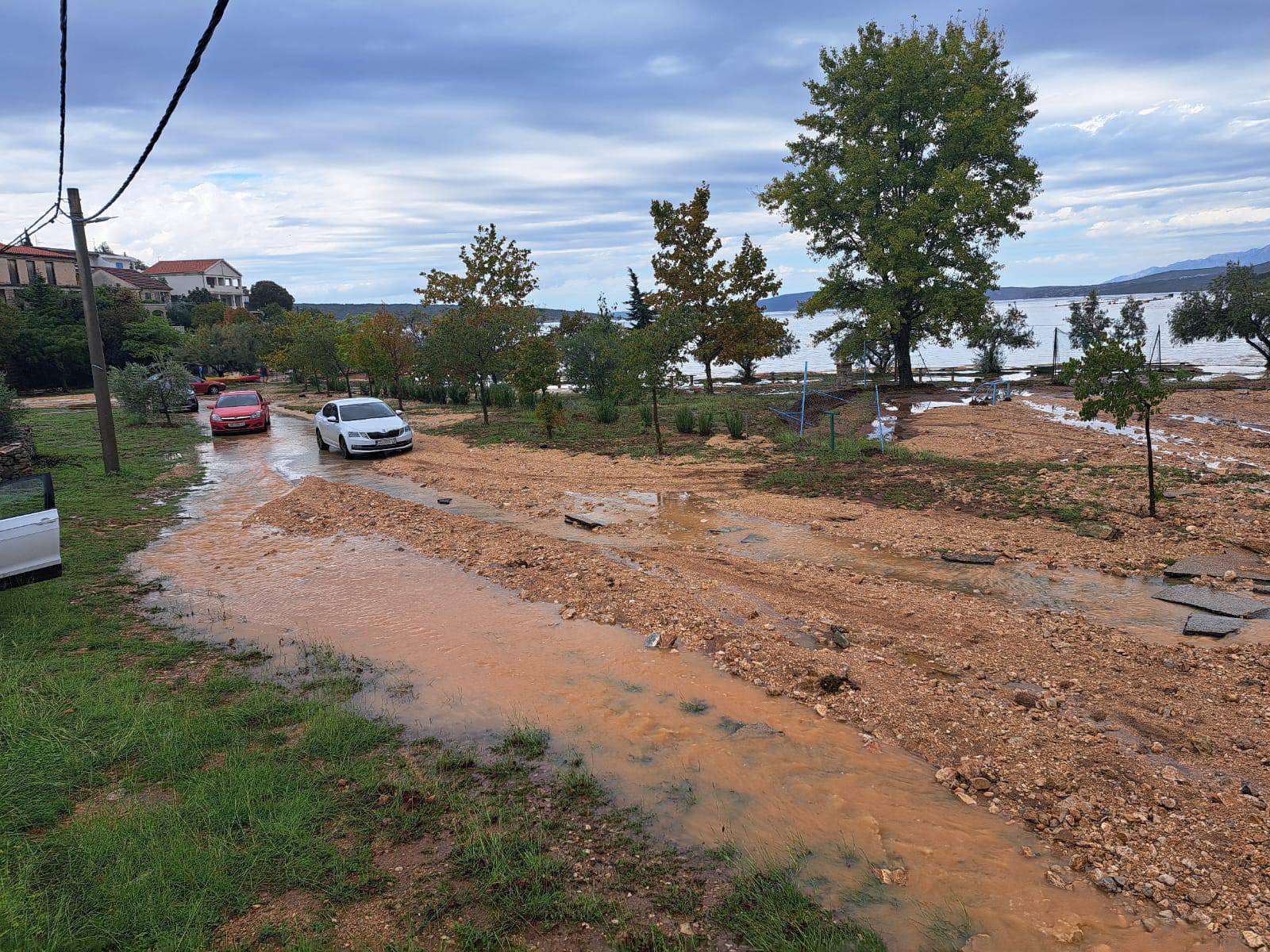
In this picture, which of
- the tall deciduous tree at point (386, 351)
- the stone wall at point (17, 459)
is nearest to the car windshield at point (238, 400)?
the tall deciduous tree at point (386, 351)

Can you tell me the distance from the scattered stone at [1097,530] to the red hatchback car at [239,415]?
79.2 ft

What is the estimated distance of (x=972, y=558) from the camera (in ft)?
29.9

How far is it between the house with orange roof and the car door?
116m

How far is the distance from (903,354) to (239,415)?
95.5 ft

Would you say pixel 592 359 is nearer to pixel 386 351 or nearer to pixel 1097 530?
pixel 386 351

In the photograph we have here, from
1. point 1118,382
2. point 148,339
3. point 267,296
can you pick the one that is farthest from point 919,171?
point 267,296

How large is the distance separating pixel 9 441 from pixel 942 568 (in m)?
19.0

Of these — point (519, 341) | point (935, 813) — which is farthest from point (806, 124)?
point (935, 813)

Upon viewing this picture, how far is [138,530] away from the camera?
37.4 ft

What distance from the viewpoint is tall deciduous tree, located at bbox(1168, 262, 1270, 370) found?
35.6 meters

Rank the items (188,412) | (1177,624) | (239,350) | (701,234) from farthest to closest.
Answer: (239,350)
(188,412)
(701,234)
(1177,624)

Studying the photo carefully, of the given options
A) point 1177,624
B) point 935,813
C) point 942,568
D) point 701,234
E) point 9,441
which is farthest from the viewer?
point 701,234

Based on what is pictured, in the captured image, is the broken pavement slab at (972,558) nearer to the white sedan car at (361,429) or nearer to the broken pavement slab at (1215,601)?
the broken pavement slab at (1215,601)

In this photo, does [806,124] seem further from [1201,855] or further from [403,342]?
[1201,855]
